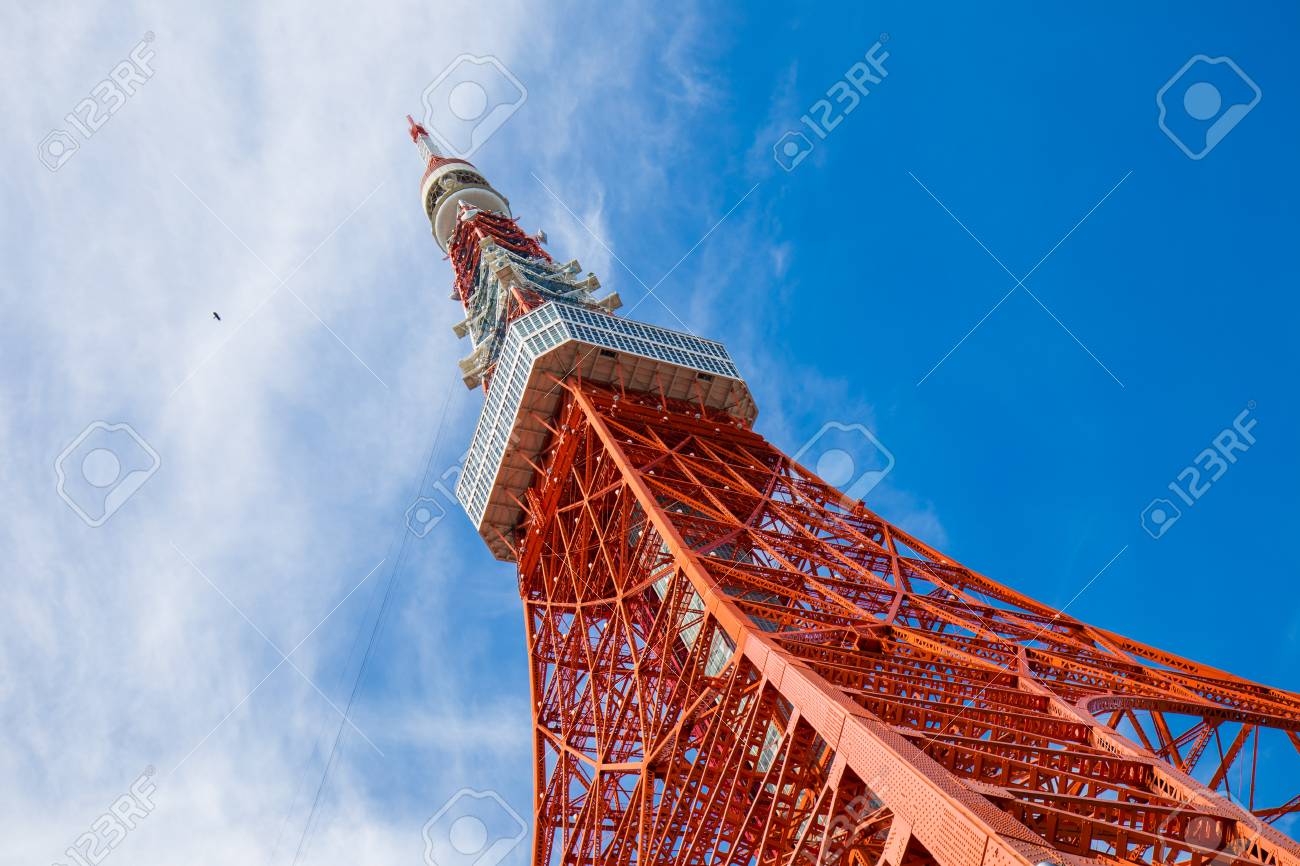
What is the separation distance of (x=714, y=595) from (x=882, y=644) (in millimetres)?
3308

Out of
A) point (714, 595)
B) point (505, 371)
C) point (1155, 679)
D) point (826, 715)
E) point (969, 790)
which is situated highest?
point (505, 371)

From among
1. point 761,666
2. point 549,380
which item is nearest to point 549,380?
point 549,380

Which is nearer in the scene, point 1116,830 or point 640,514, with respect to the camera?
point 1116,830

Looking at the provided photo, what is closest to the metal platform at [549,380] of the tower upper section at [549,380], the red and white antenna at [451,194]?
the tower upper section at [549,380]

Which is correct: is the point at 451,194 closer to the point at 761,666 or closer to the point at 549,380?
the point at 549,380

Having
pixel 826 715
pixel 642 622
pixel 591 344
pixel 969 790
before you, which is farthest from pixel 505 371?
pixel 969 790

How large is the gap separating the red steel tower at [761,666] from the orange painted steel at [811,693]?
7 centimetres

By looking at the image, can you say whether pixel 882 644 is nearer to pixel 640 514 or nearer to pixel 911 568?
pixel 911 568

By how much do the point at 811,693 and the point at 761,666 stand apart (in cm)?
252

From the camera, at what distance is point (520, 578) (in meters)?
40.6

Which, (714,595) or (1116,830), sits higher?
(714,595)

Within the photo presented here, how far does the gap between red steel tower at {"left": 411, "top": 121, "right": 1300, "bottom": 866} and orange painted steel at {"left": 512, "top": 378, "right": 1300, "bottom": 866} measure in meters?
0.07

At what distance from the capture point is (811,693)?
Result: 17.4 m

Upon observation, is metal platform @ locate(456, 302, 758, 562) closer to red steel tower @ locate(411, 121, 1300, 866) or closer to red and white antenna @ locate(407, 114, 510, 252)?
red steel tower @ locate(411, 121, 1300, 866)
